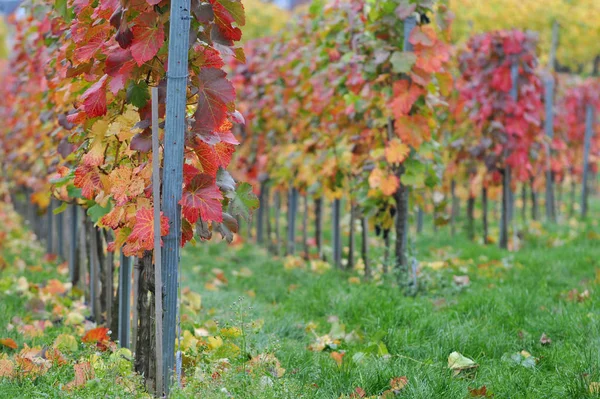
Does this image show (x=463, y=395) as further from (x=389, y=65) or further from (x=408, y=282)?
(x=389, y=65)

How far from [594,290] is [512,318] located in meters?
0.95

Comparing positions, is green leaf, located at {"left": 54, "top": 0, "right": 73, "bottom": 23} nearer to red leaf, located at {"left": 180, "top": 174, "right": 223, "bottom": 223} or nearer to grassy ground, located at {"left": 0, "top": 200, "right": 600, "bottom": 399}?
red leaf, located at {"left": 180, "top": 174, "right": 223, "bottom": 223}

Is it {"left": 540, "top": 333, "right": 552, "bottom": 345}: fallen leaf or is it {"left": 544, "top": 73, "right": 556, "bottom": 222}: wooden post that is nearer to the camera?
{"left": 540, "top": 333, "right": 552, "bottom": 345}: fallen leaf

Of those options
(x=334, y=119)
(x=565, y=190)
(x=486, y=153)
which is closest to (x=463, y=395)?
(x=334, y=119)

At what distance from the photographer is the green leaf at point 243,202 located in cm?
296

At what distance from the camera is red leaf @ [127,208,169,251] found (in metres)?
2.66

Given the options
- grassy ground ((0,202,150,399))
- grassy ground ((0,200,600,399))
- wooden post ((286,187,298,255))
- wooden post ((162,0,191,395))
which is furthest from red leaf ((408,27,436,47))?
wooden post ((286,187,298,255))

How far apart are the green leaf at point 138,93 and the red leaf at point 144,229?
0.48 m

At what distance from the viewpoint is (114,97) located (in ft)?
9.70

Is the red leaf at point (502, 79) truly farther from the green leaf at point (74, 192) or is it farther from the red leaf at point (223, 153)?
the red leaf at point (223, 153)

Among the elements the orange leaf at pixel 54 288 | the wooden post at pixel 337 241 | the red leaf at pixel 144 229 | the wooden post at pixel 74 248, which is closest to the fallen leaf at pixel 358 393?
the red leaf at pixel 144 229

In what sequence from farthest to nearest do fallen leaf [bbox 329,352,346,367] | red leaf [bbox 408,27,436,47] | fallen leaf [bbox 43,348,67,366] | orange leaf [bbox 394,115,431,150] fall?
orange leaf [bbox 394,115,431,150] < red leaf [bbox 408,27,436,47] < fallen leaf [bbox 329,352,346,367] < fallen leaf [bbox 43,348,67,366]

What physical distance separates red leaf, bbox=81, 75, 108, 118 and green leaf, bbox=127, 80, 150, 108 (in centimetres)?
11

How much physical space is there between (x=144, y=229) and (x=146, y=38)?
2.47 ft
